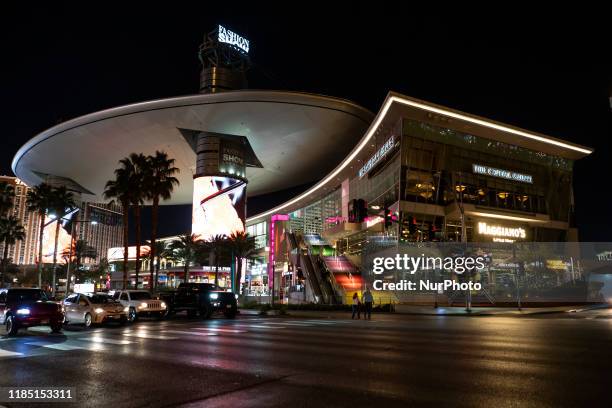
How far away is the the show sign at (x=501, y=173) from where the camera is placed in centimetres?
5422

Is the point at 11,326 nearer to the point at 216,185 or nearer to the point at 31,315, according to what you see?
the point at 31,315

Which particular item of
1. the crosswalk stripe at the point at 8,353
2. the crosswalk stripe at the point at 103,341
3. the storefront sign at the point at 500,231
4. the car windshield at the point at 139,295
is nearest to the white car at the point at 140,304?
the car windshield at the point at 139,295

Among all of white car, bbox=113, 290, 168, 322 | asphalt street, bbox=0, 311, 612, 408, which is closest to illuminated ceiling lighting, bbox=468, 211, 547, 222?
white car, bbox=113, 290, 168, 322

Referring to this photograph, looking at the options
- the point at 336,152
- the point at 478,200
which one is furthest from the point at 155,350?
the point at 336,152

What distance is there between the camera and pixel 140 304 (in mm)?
27016

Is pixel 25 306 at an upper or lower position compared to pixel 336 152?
lower

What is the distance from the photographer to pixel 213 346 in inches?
532

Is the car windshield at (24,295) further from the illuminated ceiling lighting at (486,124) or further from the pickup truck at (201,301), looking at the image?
the illuminated ceiling lighting at (486,124)

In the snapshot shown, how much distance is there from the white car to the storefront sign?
37.4 metres

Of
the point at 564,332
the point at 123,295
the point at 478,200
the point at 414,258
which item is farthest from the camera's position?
the point at 478,200

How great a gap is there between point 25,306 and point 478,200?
46494 mm

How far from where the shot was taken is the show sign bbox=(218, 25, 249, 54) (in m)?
92.2

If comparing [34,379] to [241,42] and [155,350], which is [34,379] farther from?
[241,42]

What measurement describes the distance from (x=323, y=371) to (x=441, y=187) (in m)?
45.5
